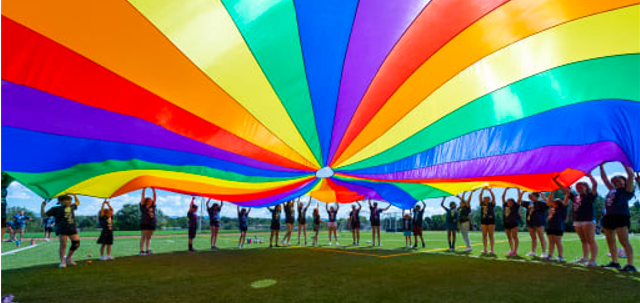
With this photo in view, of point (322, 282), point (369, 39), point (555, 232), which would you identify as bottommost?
point (322, 282)

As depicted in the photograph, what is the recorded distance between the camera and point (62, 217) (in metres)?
6.23

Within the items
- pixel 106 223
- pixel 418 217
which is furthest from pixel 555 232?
pixel 106 223

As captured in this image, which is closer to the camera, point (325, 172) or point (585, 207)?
point (585, 207)

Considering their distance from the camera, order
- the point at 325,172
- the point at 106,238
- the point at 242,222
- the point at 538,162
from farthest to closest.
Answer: the point at 242,222, the point at 325,172, the point at 106,238, the point at 538,162

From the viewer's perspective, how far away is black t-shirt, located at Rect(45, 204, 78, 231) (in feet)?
20.3

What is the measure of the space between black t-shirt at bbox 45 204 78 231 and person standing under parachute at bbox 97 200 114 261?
0.87m

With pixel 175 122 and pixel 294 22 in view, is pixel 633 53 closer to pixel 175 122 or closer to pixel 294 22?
pixel 294 22

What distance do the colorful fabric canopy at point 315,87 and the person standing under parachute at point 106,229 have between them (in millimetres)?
789

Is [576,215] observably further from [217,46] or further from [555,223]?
[217,46]

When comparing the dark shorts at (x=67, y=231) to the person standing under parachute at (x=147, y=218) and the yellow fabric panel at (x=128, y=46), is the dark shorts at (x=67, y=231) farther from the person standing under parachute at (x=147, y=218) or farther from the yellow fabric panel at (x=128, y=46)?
the yellow fabric panel at (x=128, y=46)

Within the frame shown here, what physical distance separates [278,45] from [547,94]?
3.73 meters

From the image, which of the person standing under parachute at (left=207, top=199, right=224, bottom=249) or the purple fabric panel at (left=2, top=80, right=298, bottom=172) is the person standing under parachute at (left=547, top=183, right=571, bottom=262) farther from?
the person standing under parachute at (left=207, top=199, right=224, bottom=249)

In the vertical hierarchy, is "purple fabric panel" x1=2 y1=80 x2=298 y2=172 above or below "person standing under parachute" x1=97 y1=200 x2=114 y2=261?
above

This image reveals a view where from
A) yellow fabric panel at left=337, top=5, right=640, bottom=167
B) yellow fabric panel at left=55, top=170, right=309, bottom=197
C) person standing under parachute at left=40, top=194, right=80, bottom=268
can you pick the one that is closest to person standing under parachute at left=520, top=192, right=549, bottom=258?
yellow fabric panel at left=337, top=5, right=640, bottom=167
